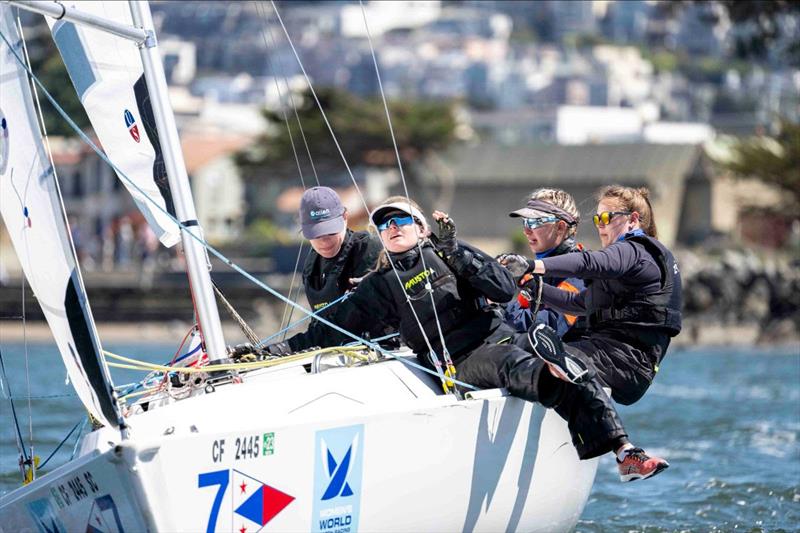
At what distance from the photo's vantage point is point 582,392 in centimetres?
545

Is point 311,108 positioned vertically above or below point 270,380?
above

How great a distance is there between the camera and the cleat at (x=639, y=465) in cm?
527

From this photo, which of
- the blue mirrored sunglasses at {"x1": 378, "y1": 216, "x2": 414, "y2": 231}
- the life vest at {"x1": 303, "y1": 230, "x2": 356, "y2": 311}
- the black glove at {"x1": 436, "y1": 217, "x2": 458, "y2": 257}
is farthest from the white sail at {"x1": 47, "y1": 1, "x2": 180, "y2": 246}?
the black glove at {"x1": 436, "y1": 217, "x2": 458, "y2": 257}

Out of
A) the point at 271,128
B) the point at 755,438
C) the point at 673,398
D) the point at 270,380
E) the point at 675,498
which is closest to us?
the point at 270,380

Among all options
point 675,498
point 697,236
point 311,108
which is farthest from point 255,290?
point 675,498

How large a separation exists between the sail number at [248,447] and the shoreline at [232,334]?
17691 mm

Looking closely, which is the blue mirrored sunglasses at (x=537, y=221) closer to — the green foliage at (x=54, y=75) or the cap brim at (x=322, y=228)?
the cap brim at (x=322, y=228)

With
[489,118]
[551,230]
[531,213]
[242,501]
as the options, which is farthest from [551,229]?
[489,118]

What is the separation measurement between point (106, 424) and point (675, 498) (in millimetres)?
3582

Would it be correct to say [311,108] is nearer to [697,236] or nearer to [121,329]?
[697,236]

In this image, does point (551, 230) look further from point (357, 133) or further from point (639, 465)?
point (357, 133)

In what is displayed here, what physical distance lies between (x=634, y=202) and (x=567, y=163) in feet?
120

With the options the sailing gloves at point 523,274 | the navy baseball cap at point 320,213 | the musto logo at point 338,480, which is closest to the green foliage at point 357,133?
the navy baseball cap at point 320,213

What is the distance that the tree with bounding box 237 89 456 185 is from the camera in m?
40.9
